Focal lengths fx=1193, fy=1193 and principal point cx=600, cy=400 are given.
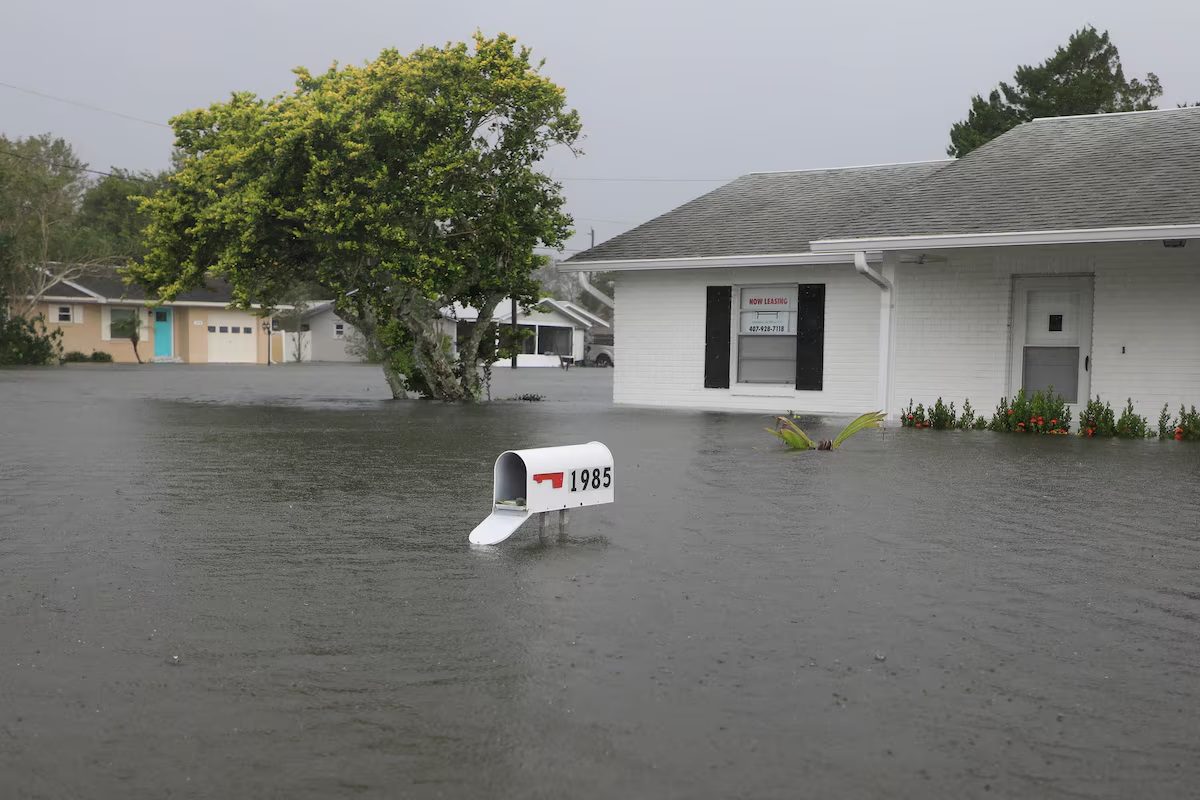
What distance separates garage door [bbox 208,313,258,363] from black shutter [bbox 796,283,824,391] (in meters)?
45.4

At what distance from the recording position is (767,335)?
71.2ft

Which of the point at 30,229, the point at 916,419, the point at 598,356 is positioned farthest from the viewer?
the point at 598,356

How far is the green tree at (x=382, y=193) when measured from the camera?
2152 centimetres

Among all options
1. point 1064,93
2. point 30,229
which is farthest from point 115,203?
point 1064,93

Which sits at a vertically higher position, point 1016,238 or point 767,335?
point 1016,238

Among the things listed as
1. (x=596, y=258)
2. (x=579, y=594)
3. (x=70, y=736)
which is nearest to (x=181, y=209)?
(x=596, y=258)

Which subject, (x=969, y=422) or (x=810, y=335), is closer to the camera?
(x=969, y=422)

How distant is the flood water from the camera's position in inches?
159

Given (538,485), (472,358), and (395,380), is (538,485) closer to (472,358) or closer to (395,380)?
(472,358)

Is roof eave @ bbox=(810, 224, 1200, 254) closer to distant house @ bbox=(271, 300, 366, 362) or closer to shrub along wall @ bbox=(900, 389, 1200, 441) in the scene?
shrub along wall @ bbox=(900, 389, 1200, 441)

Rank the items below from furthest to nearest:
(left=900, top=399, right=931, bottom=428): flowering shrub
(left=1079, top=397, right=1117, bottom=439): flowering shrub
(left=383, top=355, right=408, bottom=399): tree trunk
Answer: (left=383, top=355, right=408, bottom=399): tree trunk, (left=900, top=399, right=931, bottom=428): flowering shrub, (left=1079, top=397, right=1117, bottom=439): flowering shrub

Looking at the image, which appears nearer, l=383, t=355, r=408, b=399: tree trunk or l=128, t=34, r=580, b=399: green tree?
l=128, t=34, r=580, b=399: green tree

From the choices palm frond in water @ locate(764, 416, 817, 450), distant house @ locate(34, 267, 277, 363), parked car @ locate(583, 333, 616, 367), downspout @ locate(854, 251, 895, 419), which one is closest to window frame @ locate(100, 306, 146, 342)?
distant house @ locate(34, 267, 277, 363)

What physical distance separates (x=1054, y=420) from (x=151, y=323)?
2012 inches
